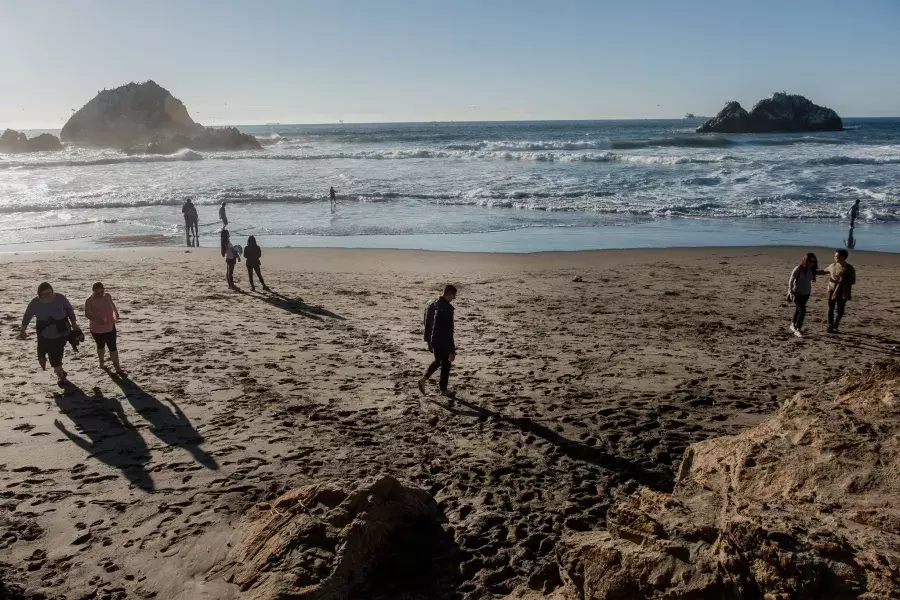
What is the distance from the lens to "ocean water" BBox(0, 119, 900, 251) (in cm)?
2134

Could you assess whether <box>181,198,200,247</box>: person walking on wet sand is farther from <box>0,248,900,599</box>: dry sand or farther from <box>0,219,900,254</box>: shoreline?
<box>0,248,900,599</box>: dry sand

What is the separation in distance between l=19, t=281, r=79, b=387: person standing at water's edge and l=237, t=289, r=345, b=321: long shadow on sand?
4088mm

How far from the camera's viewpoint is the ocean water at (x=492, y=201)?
21344mm

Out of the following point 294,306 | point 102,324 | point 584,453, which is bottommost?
point 584,453

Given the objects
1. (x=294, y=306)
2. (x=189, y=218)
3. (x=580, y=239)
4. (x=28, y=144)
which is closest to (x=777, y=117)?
(x=580, y=239)

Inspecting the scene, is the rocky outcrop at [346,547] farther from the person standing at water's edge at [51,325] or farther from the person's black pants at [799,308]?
the person's black pants at [799,308]

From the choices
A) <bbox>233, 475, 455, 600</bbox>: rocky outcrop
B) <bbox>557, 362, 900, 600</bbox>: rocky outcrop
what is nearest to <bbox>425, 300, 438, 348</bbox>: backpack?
<bbox>233, 475, 455, 600</bbox>: rocky outcrop

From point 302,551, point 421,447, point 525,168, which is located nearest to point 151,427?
point 421,447

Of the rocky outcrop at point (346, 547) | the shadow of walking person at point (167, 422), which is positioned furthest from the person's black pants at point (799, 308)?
the shadow of walking person at point (167, 422)

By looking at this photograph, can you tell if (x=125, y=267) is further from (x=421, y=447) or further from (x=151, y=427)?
(x=421, y=447)

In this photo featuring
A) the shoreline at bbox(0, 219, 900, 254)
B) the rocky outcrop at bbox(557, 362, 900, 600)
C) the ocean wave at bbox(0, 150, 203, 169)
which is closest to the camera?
the rocky outcrop at bbox(557, 362, 900, 600)

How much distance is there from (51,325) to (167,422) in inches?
98.4

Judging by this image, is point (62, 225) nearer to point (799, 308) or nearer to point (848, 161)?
point (799, 308)

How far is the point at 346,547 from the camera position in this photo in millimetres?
4160
